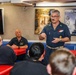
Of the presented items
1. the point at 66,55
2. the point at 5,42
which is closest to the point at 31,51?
the point at 66,55

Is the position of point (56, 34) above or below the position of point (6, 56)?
above

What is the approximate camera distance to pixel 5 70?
263cm

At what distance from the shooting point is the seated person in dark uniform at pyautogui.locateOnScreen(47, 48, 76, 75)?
1243 mm

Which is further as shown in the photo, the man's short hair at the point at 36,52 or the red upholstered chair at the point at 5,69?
the man's short hair at the point at 36,52

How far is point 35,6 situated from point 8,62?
4.07 metres

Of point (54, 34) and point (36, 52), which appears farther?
point (54, 34)

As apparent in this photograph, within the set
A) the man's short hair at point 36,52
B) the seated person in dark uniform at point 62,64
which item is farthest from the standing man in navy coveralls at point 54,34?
the seated person in dark uniform at point 62,64

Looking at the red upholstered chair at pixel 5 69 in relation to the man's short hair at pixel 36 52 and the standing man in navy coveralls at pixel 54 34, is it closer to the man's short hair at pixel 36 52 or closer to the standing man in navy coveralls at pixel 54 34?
the man's short hair at pixel 36 52

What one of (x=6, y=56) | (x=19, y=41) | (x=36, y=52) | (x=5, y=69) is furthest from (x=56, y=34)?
(x=19, y=41)

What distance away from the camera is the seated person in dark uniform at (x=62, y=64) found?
124 centimetres

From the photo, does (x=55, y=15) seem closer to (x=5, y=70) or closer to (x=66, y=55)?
(x=5, y=70)

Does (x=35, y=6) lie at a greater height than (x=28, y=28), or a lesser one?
greater

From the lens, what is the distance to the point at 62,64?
1247mm

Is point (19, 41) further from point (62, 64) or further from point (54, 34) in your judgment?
point (62, 64)
